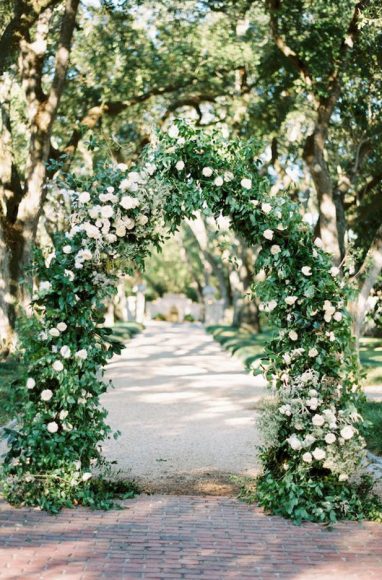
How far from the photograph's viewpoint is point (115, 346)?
296 inches

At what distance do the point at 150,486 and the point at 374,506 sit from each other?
225 cm

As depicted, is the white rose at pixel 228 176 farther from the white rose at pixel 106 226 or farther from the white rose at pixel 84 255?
the white rose at pixel 84 255

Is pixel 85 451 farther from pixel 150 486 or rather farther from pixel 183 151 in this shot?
pixel 183 151

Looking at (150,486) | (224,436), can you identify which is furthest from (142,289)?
(150,486)

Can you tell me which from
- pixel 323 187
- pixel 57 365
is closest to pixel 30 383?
pixel 57 365

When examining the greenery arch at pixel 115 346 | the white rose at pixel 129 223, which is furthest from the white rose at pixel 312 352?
the white rose at pixel 129 223

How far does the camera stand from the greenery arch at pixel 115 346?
7.06m

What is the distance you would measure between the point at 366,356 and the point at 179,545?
19.9 m

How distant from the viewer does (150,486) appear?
8031 millimetres

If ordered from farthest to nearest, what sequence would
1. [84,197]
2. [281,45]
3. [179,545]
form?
[281,45]
[84,197]
[179,545]

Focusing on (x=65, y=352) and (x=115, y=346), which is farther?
(x=115, y=346)

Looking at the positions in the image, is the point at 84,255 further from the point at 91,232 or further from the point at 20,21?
the point at 20,21

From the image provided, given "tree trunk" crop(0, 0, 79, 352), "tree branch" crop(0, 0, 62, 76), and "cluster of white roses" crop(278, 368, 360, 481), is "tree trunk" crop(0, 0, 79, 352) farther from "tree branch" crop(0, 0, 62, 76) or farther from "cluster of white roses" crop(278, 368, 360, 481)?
"cluster of white roses" crop(278, 368, 360, 481)

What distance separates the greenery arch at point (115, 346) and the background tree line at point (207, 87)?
25.5ft
